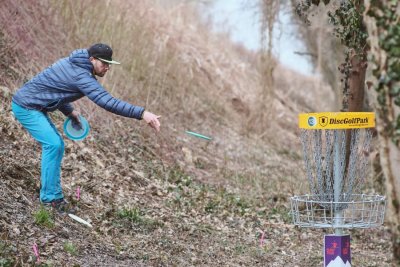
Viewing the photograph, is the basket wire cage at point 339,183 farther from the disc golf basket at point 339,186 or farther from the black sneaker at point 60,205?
the black sneaker at point 60,205

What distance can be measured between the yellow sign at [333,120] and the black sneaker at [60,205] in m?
3.16

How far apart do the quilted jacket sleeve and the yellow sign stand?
67.5 inches

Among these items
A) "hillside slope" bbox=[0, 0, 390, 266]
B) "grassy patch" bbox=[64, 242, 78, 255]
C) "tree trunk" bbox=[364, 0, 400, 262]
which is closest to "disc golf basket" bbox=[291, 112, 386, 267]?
"tree trunk" bbox=[364, 0, 400, 262]

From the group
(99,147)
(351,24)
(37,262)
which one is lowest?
(37,262)

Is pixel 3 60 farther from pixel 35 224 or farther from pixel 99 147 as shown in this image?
pixel 35 224

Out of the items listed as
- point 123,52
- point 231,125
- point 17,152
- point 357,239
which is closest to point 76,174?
point 17,152

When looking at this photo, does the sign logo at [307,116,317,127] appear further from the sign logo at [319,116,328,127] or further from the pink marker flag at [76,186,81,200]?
the pink marker flag at [76,186,81,200]

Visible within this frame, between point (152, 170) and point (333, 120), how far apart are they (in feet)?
18.5

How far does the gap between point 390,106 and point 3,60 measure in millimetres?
7693

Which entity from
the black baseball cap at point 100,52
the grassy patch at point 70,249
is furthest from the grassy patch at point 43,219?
the black baseball cap at point 100,52

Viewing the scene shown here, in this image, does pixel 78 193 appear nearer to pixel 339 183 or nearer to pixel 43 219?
pixel 43 219

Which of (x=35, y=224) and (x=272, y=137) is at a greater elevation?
(x=272, y=137)

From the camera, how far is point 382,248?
9.48 meters

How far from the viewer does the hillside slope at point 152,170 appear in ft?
24.8
